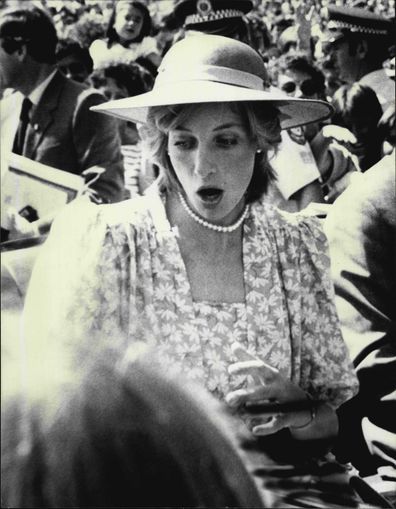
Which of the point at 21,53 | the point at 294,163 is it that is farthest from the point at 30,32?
the point at 294,163

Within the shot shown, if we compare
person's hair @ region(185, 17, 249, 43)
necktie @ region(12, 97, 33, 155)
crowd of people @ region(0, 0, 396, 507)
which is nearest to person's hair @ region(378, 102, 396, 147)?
crowd of people @ region(0, 0, 396, 507)

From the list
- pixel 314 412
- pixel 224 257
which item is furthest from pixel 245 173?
pixel 314 412

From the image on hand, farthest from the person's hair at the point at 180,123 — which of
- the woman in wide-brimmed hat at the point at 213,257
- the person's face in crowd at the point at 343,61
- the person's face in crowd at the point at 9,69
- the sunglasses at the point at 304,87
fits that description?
the person's face in crowd at the point at 343,61

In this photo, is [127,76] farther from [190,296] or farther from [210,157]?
[190,296]

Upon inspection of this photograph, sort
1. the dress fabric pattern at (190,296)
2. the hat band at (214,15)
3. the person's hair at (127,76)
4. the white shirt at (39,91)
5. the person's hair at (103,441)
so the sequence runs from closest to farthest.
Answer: the person's hair at (103,441) < the dress fabric pattern at (190,296) < the white shirt at (39,91) < the person's hair at (127,76) < the hat band at (214,15)

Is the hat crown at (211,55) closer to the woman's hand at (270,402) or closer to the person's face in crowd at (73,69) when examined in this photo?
the person's face in crowd at (73,69)

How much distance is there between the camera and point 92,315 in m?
1.91

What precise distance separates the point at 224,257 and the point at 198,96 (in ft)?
1.22

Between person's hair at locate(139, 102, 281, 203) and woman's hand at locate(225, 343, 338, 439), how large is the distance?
1.41 ft

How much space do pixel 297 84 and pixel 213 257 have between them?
0.85 meters

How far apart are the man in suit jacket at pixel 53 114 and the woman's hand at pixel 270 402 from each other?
58 centimetres

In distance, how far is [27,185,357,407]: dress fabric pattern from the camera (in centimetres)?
193

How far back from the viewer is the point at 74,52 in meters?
2.42

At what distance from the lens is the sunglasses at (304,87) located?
8.91 feet
